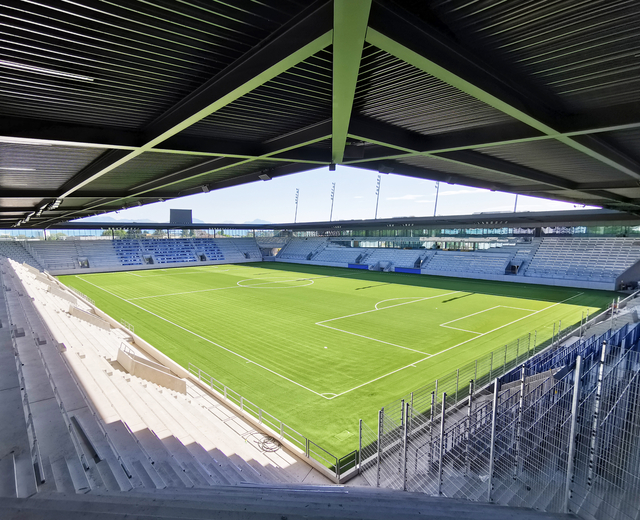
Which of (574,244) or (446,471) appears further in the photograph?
(574,244)

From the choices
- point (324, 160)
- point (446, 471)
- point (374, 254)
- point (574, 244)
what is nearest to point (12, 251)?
point (374, 254)

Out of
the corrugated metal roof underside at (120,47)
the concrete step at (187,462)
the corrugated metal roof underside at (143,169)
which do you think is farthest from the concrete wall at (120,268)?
the corrugated metal roof underside at (120,47)

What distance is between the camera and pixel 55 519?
287 centimetres

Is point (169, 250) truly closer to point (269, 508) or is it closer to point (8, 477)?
point (8, 477)

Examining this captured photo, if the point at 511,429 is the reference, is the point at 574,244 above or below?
above

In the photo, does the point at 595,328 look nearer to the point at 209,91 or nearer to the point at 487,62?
the point at 487,62

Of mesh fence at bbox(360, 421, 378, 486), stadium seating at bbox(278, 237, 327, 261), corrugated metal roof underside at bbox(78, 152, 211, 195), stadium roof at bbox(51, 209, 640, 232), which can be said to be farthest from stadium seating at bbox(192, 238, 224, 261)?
mesh fence at bbox(360, 421, 378, 486)

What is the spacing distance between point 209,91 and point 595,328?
716 inches

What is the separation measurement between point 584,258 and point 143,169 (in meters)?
42.9

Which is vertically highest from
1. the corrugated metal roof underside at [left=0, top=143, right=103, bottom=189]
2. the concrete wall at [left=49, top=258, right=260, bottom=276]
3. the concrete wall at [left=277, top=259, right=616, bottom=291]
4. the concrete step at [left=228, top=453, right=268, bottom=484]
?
the corrugated metal roof underside at [left=0, top=143, right=103, bottom=189]

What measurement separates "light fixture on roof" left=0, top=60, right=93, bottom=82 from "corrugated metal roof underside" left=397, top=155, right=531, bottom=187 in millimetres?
7898

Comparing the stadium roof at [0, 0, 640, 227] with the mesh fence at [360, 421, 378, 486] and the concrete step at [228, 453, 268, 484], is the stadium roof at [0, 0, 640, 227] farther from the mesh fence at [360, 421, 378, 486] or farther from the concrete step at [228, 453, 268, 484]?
the concrete step at [228, 453, 268, 484]

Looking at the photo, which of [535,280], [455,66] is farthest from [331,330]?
[535,280]

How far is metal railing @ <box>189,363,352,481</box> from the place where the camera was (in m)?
8.11
